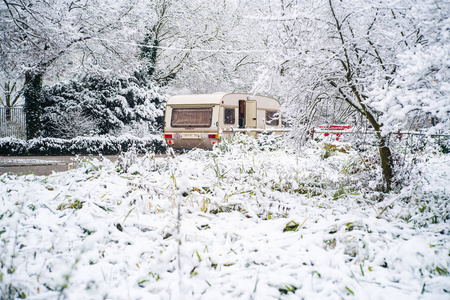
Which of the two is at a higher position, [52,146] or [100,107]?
[100,107]

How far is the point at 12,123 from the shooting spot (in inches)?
704

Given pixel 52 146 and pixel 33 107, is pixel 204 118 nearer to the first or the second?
pixel 52 146

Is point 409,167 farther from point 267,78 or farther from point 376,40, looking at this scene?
point 267,78

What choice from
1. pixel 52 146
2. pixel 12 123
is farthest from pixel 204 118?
pixel 12 123

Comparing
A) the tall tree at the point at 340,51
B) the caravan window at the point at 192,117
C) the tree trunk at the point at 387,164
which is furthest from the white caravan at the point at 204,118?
the tree trunk at the point at 387,164

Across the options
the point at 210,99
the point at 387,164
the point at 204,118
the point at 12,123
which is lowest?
the point at 387,164

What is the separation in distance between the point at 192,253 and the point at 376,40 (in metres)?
3.11

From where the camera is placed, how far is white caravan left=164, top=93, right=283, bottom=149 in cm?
1159

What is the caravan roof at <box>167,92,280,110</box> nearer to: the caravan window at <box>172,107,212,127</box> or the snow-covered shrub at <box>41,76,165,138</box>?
the caravan window at <box>172,107,212,127</box>

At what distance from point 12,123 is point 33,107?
14.3 ft

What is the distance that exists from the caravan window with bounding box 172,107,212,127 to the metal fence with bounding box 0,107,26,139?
10.6 meters

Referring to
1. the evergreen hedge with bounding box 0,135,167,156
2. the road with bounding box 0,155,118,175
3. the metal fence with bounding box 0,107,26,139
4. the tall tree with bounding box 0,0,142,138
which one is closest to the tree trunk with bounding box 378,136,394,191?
the road with bounding box 0,155,118,175

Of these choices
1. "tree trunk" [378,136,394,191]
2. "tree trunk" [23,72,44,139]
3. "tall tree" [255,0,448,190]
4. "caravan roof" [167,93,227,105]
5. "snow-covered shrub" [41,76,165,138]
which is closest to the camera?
"tall tree" [255,0,448,190]

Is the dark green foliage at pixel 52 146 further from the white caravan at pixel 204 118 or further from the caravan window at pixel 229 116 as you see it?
the caravan window at pixel 229 116
